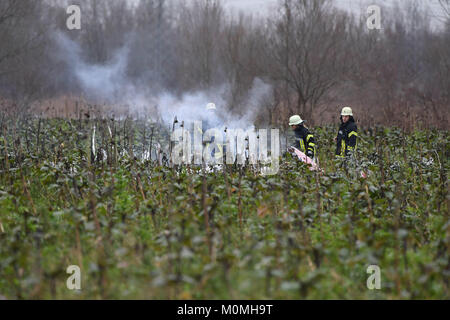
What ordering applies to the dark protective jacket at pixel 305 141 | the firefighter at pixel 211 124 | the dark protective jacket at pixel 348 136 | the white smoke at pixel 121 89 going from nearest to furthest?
the dark protective jacket at pixel 305 141, the dark protective jacket at pixel 348 136, the firefighter at pixel 211 124, the white smoke at pixel 121 89

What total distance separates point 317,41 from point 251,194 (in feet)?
44.3

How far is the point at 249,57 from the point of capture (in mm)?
20859

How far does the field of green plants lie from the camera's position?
11.4ft

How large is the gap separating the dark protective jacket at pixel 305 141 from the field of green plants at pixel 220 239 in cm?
141

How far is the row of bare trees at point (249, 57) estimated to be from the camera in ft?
57.0

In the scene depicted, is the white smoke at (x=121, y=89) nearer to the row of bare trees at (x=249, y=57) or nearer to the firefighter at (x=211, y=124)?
the row of bare trees at (x=249, y=57)

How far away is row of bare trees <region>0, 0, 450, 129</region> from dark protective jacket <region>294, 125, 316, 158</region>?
191 inches

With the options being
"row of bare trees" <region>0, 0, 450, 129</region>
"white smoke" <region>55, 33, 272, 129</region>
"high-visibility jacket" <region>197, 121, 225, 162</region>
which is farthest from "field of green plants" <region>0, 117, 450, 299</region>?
"white smoke" <region>55, 33, 272, 129</region>

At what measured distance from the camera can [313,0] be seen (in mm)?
17156

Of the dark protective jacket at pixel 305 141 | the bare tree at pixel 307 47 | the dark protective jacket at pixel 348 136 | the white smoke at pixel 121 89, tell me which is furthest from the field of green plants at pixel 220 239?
the white smoke at pixel 121 89

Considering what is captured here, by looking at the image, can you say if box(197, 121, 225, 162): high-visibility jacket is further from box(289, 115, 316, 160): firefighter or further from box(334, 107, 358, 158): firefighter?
box(334, 107, 358, 158): firefighter

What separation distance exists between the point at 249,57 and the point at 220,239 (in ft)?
58.0

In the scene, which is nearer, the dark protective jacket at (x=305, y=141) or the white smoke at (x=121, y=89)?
the dark protective jacket at (x=305, y=141)
